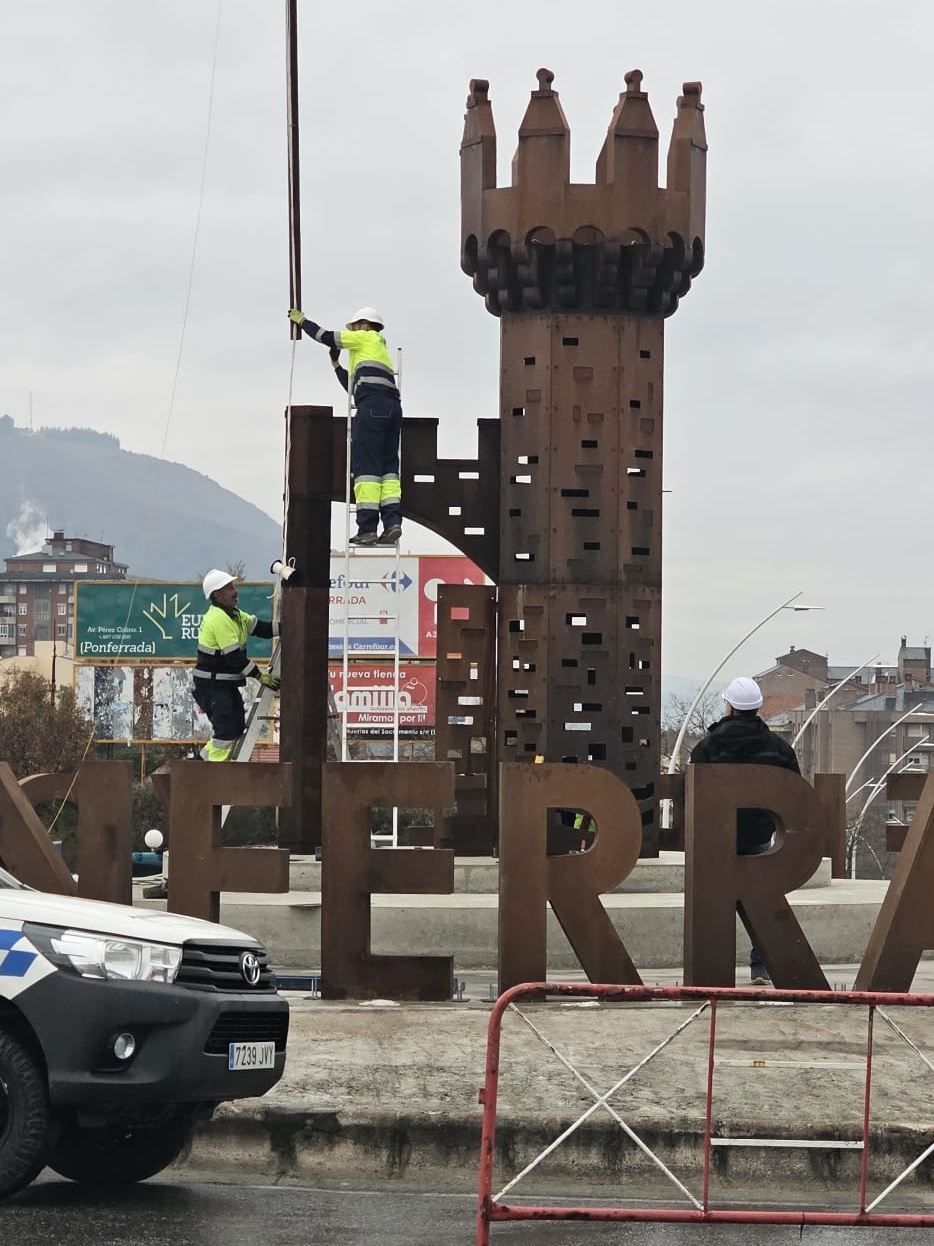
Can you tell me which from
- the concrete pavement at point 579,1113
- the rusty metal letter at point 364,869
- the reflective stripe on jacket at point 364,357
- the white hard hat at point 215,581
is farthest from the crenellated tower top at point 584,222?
the concrete pavement at point 579,1113

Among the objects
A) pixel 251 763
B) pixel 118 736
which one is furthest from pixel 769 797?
pixel 118 736

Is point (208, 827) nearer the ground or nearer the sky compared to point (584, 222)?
nearer the ground

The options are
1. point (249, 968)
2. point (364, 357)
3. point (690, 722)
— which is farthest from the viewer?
point (690, 722)

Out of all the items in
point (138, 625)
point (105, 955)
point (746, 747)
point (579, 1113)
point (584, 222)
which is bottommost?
point (579, 1113)

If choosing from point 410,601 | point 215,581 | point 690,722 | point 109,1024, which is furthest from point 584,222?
point 410,601

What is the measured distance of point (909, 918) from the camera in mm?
12883

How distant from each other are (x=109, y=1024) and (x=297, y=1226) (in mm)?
1085

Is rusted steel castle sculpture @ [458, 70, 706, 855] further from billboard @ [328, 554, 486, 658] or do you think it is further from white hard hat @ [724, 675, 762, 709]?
billboard @ [328, 554, 486, 658]

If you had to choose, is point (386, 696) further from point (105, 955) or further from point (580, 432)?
point (105, 955)

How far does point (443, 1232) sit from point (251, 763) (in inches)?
235

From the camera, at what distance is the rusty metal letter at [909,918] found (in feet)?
41.8

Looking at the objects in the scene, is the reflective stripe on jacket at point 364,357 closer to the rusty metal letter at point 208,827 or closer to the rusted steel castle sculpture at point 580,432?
the rusted steel castle sculpture at point 580,432

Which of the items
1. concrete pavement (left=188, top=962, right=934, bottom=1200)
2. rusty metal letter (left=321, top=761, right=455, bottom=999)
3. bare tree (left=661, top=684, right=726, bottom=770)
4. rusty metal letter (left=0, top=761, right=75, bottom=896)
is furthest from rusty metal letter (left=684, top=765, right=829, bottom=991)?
bare tree (left=661, top=684, right=726, bottom=770)

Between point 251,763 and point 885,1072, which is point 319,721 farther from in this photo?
point 885,1072
